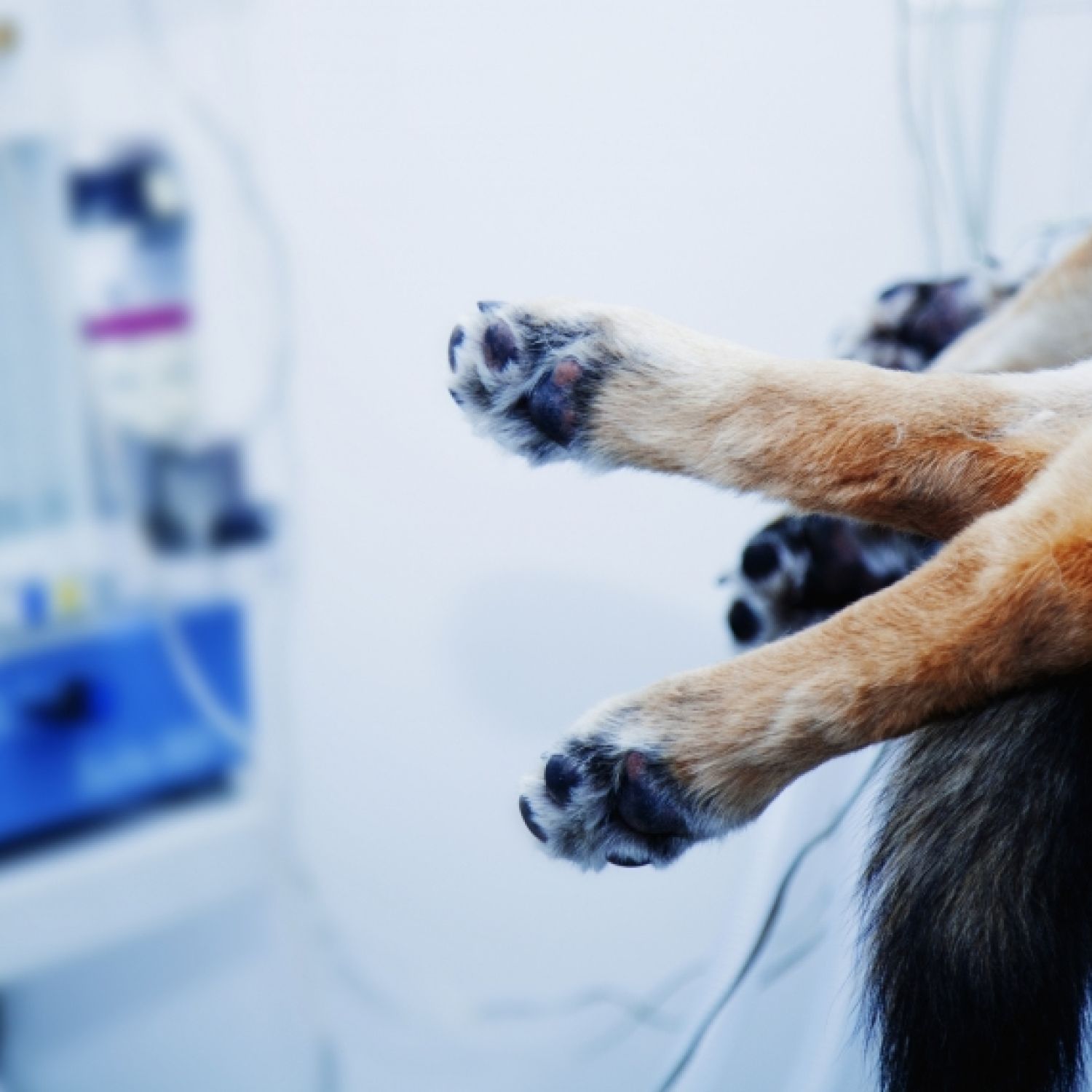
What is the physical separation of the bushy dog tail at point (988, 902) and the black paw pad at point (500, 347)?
261 mm

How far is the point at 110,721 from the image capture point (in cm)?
86

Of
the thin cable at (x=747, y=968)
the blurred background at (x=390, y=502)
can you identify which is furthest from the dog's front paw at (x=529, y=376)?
the thin cable at (x=747, y=968)

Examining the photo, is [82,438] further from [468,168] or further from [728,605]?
[728,605]

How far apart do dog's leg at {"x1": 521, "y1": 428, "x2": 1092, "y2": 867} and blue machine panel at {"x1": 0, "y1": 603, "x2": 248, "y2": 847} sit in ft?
1.69

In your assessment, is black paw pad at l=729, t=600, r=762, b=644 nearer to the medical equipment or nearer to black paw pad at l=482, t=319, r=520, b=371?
black paw pad at l=482, t=319, r=520, b=371

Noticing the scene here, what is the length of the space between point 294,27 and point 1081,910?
0.74 metres

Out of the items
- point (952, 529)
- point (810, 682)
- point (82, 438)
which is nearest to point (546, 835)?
point (810, 682)

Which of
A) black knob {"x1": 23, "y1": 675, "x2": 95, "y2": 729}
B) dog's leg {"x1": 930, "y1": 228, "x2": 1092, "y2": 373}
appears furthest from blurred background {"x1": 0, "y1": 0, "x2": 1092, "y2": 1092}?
dog's leg {"x1": 930, "y1": 228, "x2": 1092, "y2": 373}

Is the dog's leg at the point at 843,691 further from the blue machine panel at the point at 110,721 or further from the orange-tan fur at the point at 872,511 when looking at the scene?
the blue machine panel at the point at 110,721

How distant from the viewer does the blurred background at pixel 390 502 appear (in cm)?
67

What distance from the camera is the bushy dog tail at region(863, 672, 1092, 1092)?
417mm

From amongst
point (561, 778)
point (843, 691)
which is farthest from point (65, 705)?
point (843, 691)

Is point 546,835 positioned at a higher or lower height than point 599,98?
lower

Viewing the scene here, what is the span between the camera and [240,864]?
952 millimetres
